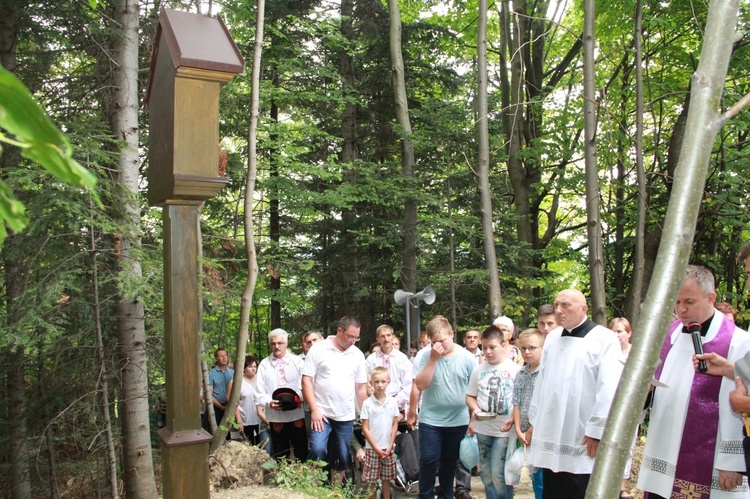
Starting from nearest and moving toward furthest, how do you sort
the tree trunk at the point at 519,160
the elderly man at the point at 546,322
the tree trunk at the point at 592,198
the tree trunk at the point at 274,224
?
the elderly man at the point at 546,322 → the tree trunk at the point at 592,198 → the tree trunk at the point at 274,224 → the tree trunk at the point at 519,160

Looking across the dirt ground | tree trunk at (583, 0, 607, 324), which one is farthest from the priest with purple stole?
tree trunk at (583, 0, 607, 324)

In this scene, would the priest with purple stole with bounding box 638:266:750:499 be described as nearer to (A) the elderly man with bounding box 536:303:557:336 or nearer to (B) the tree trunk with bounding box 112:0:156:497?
(A) the elderly man with bounding box 536:303:557:336

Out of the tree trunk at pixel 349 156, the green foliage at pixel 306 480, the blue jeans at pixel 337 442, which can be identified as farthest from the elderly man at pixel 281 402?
the tree trunk at pixel 349 156

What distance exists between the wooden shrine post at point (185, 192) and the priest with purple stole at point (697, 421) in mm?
2615

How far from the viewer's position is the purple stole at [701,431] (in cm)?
378

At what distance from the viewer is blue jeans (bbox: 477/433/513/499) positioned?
6.08m

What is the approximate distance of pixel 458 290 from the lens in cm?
1554

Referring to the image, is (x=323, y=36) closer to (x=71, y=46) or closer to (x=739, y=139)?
(x=71, y=46)

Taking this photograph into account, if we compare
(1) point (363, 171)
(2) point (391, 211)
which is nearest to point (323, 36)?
(1) point (363, 171)

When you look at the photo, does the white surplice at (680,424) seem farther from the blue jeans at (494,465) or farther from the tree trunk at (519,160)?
the tree trunk at (519,160)

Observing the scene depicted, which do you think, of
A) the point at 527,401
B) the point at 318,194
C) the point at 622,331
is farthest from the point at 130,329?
the point at 318,194

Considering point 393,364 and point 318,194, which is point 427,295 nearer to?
point 393,364

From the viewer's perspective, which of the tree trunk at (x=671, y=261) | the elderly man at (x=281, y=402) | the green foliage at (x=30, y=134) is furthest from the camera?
the elderly man at (x=281, y=402)

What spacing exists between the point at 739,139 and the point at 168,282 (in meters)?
16.0
